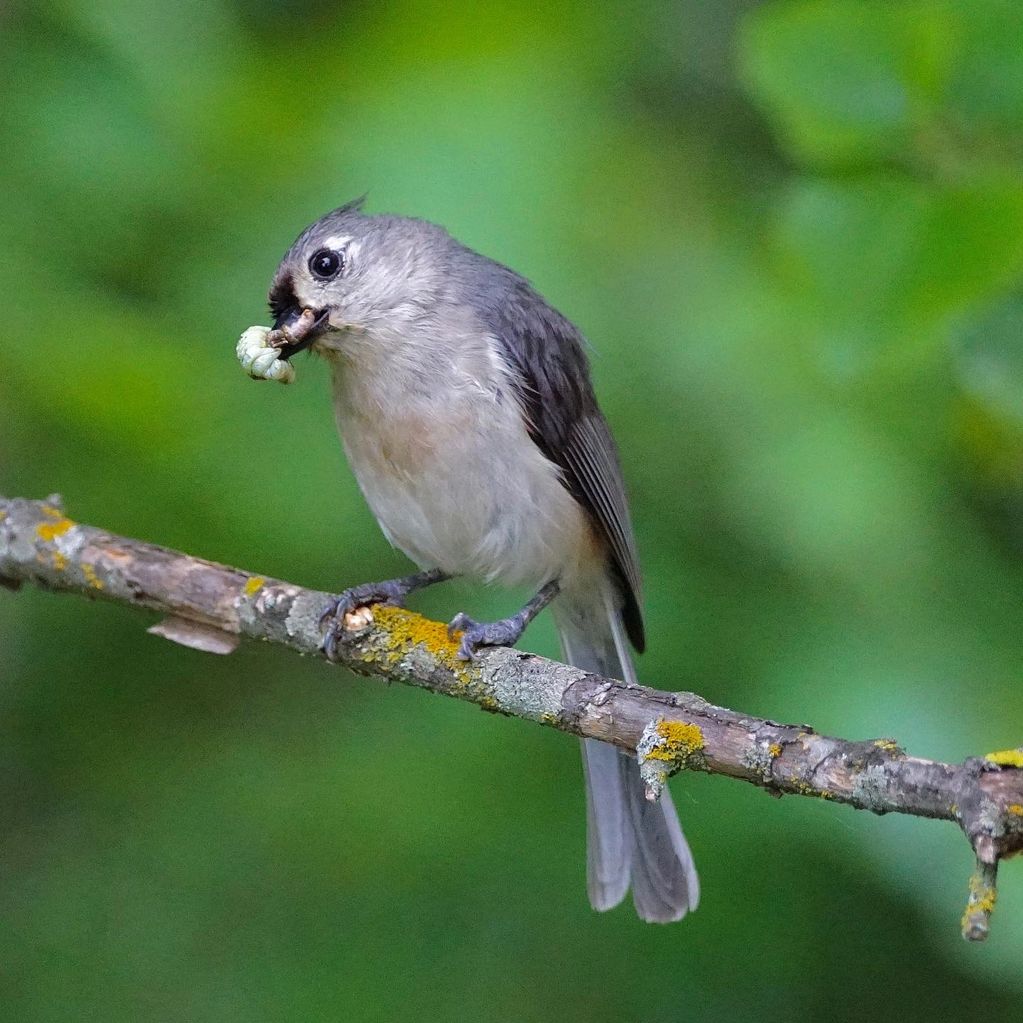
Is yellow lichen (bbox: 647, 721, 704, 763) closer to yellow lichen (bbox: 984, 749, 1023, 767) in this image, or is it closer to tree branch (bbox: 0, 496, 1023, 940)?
tree branch (bbox: 0, 496, 1023, 940)

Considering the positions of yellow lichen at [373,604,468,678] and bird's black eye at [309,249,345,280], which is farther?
bird's black eye at [309,249,345,280]

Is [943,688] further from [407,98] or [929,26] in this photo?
[407,98]

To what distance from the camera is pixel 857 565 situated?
388 cm

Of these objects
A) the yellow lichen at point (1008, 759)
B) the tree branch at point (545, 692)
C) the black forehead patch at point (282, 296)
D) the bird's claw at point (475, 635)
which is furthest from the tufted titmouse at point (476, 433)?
the yellow lichen at point (1008, 759)

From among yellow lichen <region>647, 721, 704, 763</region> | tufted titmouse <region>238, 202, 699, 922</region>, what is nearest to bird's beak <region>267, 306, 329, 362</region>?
tufted titmouse <region>238, 202, 699, 922</region>

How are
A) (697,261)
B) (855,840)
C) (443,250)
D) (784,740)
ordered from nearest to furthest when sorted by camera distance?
(784,740), (855,840), (443,250), (697,261)

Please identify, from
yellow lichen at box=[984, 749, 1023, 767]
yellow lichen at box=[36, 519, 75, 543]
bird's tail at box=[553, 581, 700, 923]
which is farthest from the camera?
bird's tail at box=[553, 581, 700, 923]

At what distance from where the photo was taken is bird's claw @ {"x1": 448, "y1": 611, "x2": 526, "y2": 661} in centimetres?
311

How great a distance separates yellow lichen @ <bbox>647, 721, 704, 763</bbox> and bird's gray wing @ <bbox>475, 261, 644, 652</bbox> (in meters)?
1.48

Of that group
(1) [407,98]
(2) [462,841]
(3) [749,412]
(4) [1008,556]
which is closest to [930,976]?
(4) [1008,556]

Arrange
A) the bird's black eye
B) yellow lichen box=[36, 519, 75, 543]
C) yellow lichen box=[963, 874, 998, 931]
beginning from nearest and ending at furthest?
yellow lichen box=[963, 874, 998, 931], yellow lichen box=[36, 519, 75, 543], the bird's black eye

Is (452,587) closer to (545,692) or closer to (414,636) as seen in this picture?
(414,636)

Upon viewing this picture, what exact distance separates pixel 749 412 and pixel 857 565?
1.93 ft

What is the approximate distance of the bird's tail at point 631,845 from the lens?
12.2ft
